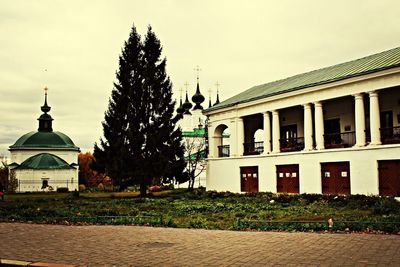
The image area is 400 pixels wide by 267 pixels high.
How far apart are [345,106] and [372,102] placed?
5.27 metres

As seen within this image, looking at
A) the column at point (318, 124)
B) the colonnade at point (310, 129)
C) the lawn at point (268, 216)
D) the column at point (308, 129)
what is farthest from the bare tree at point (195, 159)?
the lawn at point (268, 216)

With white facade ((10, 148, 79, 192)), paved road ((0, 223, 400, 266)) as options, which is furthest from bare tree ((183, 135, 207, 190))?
paved road ((0, 223, 400, 266))

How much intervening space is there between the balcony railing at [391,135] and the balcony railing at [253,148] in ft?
34.7

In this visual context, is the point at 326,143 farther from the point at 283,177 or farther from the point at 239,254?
the point at 239,254

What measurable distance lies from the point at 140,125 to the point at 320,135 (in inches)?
607

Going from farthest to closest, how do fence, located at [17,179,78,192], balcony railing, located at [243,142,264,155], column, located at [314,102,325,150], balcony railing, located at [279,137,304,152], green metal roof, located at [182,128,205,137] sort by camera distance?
1. green metal roof, located at [182,128,205,137]
2. fence, located at [17,179,78,192]
3. balcony railing, located at [243,142,264,155]
4. balcony railing, located at [279,137,304,152]
5. column, located at [314,102,325,150]

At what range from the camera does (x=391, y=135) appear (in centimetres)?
2725

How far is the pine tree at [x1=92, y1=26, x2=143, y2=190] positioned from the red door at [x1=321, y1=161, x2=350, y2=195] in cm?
1559

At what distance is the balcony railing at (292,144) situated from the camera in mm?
32781

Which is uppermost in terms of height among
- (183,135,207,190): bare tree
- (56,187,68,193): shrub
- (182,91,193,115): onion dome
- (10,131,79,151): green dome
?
(182,91,193,115): onion dome

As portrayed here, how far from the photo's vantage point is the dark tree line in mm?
35719

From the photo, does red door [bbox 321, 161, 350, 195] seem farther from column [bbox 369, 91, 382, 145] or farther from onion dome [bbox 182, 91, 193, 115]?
onion dome [bbox 182, 91, 193, 115]

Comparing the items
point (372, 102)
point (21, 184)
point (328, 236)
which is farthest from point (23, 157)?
point (328, 236)

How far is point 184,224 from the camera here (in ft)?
53.1
